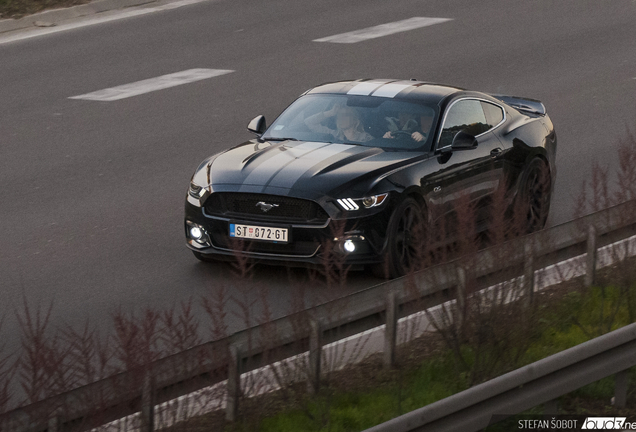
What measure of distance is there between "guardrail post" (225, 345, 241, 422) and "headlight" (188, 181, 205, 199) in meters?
3.69

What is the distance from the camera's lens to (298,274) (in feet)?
32.9

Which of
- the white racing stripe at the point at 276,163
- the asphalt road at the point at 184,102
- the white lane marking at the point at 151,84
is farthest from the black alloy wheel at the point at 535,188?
the white lane marking at the point at 151,84

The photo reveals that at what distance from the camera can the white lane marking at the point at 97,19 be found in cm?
2148

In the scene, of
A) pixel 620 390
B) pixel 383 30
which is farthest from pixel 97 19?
pixel 620 390

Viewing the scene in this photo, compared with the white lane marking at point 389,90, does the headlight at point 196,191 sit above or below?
below

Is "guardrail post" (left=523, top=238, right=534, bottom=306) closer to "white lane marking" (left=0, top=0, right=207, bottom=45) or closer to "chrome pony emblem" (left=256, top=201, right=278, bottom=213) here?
"chrome pony emblem" (left=256, top=201, right=278, bottom=213)

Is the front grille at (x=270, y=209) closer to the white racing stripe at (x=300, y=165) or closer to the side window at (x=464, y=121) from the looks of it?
the white racing stripe at (x=300, y=165)

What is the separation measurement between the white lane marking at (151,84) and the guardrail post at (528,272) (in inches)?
413

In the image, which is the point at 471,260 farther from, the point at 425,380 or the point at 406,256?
the point at 406,256

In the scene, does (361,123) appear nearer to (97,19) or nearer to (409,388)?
(409,388)

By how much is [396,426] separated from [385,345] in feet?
6.70

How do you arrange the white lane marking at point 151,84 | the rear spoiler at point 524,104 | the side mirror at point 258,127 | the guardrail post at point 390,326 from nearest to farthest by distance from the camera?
the guardrail post at point 390,326
the side mirror at point 258,127
the rear spoiler at point 524,104
the white lane marking at point 151,84

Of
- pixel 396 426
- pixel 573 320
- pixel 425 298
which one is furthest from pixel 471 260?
pixel 396 426

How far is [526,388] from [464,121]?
519 centimetres
